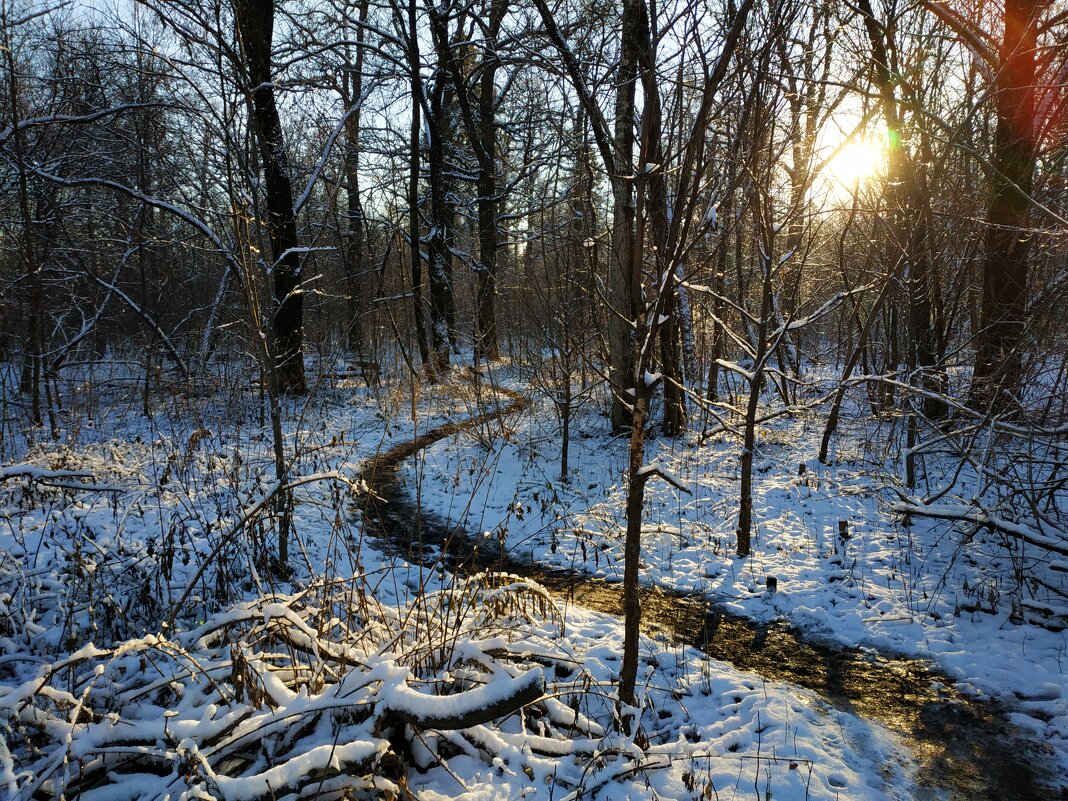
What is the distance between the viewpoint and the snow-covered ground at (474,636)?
263 centimetres

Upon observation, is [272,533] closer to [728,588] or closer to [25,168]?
[728,588]

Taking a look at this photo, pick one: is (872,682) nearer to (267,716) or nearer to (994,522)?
(994,522)

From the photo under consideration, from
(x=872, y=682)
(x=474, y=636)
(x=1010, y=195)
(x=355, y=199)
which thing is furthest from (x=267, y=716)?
(x=355, y=199)

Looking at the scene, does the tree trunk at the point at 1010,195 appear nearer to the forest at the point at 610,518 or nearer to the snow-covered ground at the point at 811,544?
the forest at the point at 610,518

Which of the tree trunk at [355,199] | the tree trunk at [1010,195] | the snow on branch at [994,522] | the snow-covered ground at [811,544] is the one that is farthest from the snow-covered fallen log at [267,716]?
the tree trunk at [355,199]

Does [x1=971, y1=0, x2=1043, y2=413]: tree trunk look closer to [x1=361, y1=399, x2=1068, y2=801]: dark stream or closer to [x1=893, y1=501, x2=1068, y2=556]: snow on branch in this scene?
[x1=893, y1=501, x2=1068, y2=556]: snow on branch

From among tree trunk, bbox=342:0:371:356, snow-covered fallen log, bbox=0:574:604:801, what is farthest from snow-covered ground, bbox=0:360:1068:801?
tree trunk, bbox=342:0:371:356

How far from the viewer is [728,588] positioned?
18.0ft

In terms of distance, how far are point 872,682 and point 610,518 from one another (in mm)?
3400

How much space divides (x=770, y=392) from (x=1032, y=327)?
808cm

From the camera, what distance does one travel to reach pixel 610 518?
710 cm

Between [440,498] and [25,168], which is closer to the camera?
[440,498]

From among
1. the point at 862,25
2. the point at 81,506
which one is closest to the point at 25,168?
the point at 81,506

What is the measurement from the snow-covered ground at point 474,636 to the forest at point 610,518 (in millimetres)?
31
